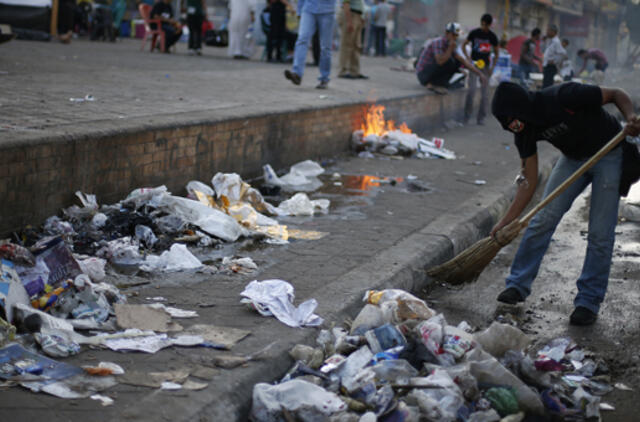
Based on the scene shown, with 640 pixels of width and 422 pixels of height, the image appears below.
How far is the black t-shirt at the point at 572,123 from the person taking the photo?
409 centimetres

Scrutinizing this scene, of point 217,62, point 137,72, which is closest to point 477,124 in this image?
point 217,62

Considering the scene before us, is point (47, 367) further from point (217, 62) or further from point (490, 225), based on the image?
point (217, 62)

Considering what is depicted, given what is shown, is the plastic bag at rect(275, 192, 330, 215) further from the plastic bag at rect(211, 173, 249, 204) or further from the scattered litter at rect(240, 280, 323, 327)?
the scattered litter at rect(240, 280, 323, 327)

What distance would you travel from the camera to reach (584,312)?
14.2 ft

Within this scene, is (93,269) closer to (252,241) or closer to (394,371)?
(252,241)

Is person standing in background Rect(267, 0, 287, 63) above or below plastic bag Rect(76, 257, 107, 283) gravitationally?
above

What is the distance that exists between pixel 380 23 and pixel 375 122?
14.7 meters

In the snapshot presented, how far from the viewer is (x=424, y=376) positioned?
330 centimetres

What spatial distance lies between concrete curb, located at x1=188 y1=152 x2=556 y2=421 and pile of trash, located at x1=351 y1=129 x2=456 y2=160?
89.9 inches

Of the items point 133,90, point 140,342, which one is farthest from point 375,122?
point 140,342

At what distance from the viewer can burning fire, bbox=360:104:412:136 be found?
9727 millimetres

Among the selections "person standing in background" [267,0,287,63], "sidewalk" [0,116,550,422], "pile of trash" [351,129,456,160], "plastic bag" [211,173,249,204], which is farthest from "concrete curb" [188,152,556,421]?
"person standing in background" [267,0,287,63]

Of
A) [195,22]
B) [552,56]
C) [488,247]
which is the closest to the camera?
[488,247]

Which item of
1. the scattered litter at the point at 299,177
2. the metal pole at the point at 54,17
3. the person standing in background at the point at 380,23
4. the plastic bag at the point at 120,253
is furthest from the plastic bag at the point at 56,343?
the person standing in background at the point at 380,23
